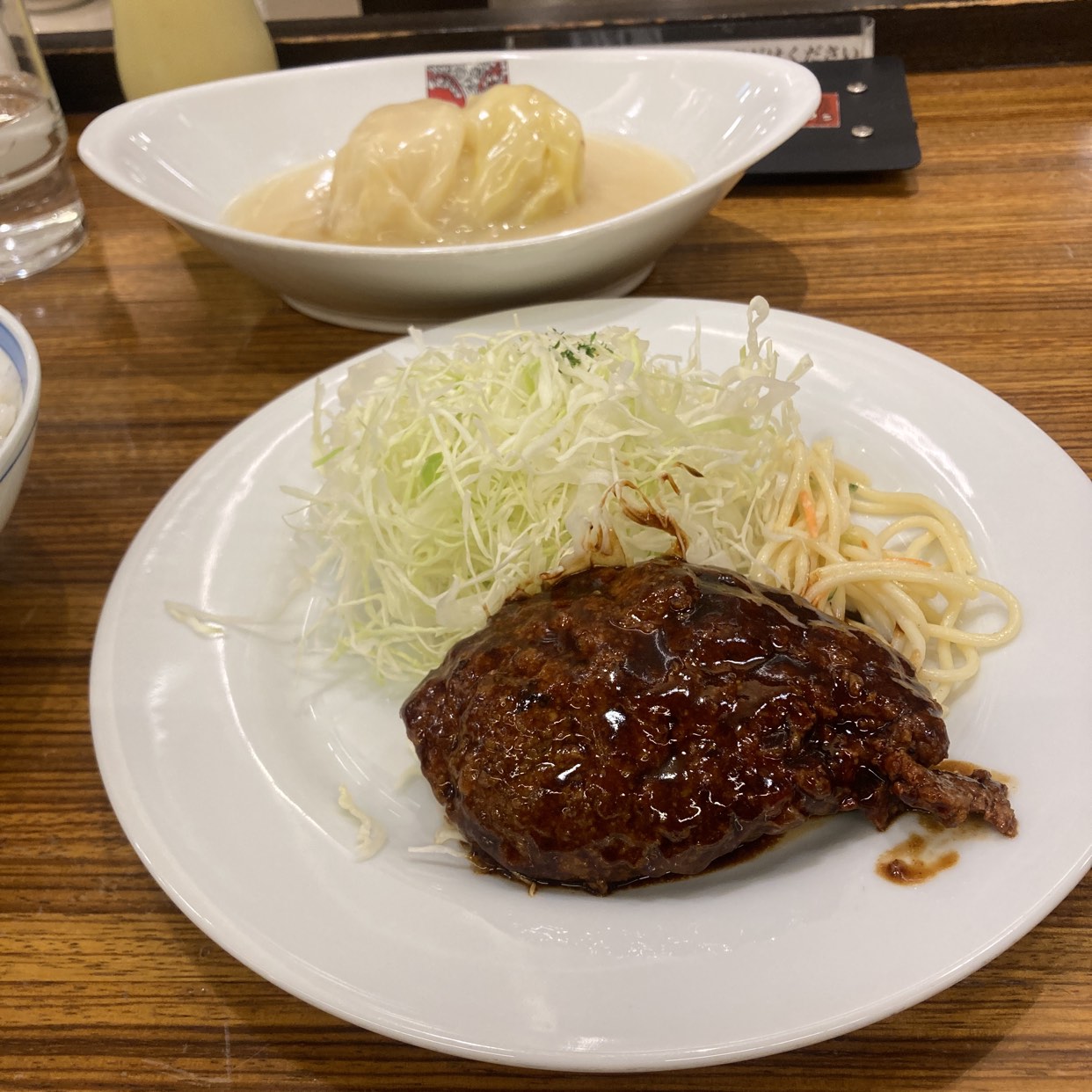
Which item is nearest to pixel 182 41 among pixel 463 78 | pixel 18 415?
pixel 463 78

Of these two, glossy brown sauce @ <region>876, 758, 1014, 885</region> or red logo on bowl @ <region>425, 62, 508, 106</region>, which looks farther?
red logo on bowl @ <region>425, 62, 508, 106</region>

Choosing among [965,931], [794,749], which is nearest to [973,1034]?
[965,931]

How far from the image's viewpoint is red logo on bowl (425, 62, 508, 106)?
3.26m

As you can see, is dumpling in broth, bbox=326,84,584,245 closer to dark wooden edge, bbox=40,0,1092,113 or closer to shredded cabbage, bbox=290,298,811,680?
shredded cabbage, bbox=290,298,811,680

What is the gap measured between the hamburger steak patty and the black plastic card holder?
219cm

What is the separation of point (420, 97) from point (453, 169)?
72cm

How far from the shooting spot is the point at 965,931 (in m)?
1.24

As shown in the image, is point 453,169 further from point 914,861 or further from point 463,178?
point 914,861

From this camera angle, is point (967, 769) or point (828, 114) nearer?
point (967, 769)

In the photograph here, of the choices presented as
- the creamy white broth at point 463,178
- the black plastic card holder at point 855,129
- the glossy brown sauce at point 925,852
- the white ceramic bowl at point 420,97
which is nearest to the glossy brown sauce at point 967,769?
the glossy brown sauce at point 925,852

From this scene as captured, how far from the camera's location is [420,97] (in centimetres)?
331

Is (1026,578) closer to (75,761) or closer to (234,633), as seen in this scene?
(234,633)

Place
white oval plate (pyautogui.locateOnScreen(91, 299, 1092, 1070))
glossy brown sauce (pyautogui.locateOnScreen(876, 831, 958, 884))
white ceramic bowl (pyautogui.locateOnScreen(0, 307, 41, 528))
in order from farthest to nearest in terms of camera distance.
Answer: white ceramic bowl (pyautogui.locateOnScreen(0, 307, 41, 528)) < glossy brown sauce (pyautogui.locateOnScreen(876, 831, 958, 884)) < white oval plate (pyautogui.locateOnScreen(91, 299, 1092, 1070))

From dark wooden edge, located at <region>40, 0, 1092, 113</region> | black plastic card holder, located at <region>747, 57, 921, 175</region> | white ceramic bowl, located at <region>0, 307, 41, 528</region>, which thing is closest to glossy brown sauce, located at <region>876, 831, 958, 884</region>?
white ceramic bowl, located at <region>0, 307, 41, 528</region>
